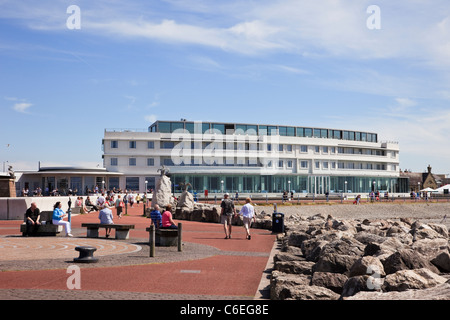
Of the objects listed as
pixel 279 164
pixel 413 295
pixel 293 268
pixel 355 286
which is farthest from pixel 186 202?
pixel 279 164

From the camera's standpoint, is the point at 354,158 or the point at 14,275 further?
the point at 354,158

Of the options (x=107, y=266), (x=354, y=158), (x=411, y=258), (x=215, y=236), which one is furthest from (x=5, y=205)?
(x=354, y=158)

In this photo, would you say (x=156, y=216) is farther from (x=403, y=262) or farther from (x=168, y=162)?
(x=168, y=162)

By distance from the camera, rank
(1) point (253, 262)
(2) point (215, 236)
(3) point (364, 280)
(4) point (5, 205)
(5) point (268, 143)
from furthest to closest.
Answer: (5) point (268, 143) → (4) point (5, 205) → (2) point (215, 236) → (1) point (253, 262) → (3) point (364, 280)

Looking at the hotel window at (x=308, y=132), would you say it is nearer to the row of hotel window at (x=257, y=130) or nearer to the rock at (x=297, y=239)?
the row of hotel window at (x=257, y=130)

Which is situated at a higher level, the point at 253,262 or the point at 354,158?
the point at 354,158

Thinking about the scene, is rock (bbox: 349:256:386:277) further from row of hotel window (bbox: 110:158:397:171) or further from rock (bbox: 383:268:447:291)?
row of hotel window (bbox: 110:158:397:171)

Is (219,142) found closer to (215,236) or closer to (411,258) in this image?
(215,236)

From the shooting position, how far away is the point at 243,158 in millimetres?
80625

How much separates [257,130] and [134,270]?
71.8m

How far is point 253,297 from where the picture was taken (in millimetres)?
9758

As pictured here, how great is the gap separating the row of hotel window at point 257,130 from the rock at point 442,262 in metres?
68.4

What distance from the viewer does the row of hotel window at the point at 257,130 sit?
79.3 m

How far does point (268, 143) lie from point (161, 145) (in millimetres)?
17314
